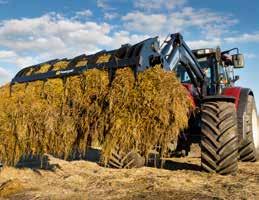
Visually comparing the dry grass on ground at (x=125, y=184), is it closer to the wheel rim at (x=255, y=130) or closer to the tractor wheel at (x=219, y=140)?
the tractor wheel at (x=219, y=140)

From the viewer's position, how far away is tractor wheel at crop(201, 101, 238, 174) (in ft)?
22.6

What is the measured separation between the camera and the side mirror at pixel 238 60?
31.7 ft

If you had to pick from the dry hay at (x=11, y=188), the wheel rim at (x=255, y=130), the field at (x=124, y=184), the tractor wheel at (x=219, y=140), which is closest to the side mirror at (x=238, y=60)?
the wheel rim at (x=255, y=130)

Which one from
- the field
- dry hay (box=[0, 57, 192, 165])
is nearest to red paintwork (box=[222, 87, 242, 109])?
the field

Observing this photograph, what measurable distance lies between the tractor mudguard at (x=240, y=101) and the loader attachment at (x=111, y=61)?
2.46 m

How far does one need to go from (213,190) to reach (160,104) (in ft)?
5.03

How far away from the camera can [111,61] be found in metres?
6.83

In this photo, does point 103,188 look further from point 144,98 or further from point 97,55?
point 97,55

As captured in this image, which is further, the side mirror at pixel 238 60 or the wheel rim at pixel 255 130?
the wheel rim at pixel 255 130

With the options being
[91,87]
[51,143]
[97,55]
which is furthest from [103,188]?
[97,55]

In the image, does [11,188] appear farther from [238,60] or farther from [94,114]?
[238,60]

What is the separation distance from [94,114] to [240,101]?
3.91 m

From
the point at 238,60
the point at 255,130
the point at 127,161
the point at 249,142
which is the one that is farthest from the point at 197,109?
the point at 255,130

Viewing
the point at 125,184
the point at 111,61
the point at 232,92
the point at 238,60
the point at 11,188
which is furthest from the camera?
the point at 238,60
